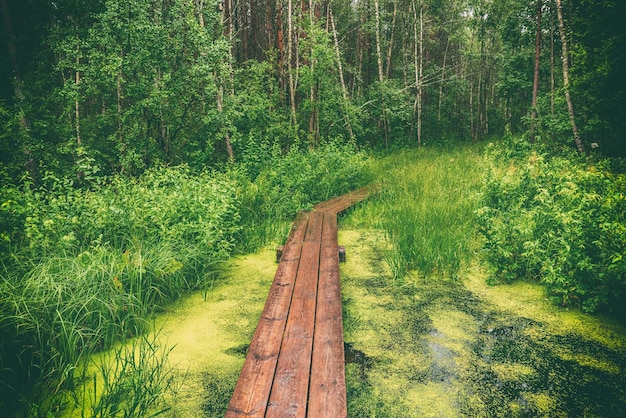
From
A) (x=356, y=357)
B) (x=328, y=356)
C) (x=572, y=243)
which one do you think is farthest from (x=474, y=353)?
(x=572, y=243)

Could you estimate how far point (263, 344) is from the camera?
2264 mm

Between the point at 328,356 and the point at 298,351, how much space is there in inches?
7.4

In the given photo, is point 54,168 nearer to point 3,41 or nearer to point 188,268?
point 3,41

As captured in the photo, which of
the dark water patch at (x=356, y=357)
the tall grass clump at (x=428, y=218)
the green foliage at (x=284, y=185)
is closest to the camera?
the dark water patch at (x=356, y=357)

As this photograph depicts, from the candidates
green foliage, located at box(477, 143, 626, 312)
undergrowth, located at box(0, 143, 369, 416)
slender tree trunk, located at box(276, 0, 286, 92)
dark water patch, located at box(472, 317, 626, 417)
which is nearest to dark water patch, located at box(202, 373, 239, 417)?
undergrowth, located at box(0, 143, 369, 416)

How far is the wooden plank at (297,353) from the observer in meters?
1.76

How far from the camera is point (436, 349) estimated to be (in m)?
2.62

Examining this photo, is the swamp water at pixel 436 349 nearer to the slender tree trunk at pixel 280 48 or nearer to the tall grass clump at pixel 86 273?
the tall grass clump at pixel 86 273

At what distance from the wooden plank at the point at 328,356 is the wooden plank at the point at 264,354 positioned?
0.76ft

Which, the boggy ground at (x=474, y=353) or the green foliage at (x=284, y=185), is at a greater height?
the green foliage at (x=284, y=185)

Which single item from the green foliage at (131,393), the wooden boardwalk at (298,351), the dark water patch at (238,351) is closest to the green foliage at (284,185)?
the wooden boardwalk at (298,351)

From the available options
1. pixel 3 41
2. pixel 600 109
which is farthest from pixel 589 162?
pixel 3 41

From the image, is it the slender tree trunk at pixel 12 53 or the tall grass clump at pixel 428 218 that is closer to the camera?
the tall grass clump at pixel 428 218

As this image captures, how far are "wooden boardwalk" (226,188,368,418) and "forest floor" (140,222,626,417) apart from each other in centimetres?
29
